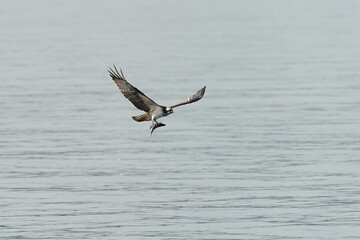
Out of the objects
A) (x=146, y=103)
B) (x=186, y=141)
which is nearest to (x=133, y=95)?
(x=146, y=103)

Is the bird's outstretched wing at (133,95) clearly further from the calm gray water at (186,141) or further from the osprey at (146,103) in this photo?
the calm gray water at (186,141)

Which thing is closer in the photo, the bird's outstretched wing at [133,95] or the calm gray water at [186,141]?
the bird's outstretched wing at [133,95]

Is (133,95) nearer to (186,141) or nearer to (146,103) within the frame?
(146,103)

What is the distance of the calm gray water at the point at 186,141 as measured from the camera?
68.5 ft

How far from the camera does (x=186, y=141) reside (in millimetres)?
29453

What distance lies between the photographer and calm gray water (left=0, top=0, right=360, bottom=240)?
822 inches

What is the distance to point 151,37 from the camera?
209ft

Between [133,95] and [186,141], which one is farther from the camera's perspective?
[186,141]

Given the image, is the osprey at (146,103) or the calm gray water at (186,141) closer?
the osprey at (146,103)

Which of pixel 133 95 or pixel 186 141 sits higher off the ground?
pixel 186 141

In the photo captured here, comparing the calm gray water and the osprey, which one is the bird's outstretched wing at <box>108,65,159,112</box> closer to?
the osprey

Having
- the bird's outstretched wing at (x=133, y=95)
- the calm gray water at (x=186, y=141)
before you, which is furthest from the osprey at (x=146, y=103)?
the calm gray water at (x=186, y=141)

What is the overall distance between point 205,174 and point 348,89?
13872mm

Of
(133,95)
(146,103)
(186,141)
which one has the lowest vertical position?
(146,103)
